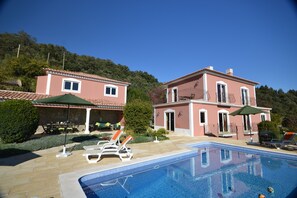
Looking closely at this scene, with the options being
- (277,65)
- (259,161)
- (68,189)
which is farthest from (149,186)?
(277,65)

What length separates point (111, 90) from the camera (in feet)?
66.7

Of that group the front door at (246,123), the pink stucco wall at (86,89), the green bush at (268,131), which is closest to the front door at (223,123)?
the front door at (246,123)

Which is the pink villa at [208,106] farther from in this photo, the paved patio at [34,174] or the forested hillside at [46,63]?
the paved patio at [34,174]

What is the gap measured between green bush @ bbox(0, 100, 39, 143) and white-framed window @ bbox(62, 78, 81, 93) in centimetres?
759

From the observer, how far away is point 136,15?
13.6 metres

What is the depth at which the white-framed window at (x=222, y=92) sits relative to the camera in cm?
2022

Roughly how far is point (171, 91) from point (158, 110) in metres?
4.25

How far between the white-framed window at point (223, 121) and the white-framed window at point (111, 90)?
14647 millimetres

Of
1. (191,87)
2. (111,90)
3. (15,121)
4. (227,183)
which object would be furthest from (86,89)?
(227,183)

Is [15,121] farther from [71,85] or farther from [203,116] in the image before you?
[203,116]

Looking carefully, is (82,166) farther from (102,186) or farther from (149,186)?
(149,186)

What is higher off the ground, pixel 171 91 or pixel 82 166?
pixel 171 91

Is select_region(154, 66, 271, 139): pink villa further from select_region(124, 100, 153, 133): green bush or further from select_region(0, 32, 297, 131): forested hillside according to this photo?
select_region(0, 32, 297, 131): forested hillside

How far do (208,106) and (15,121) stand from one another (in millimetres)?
18468
